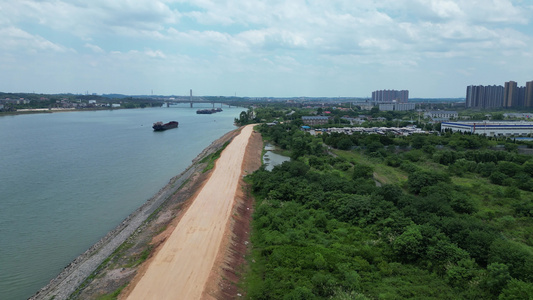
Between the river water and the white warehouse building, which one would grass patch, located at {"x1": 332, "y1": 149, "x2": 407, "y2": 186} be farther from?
the white warehouse building

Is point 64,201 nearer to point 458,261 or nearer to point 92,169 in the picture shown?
point 92,169

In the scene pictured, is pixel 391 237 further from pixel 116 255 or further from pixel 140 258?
pixel 116 255

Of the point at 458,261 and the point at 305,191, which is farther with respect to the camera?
the point at 305,191

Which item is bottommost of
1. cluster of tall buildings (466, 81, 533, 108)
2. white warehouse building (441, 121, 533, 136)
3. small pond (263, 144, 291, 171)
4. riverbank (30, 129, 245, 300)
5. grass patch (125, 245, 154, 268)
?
riverbank (30, 129, 245, 300)

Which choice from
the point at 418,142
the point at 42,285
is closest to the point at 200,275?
the point at 42,285

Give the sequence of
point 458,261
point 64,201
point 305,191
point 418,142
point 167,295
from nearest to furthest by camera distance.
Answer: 1. point 167,295
2. point 458,261
3. point 305,191
4. point 64,201
5. point 418,142

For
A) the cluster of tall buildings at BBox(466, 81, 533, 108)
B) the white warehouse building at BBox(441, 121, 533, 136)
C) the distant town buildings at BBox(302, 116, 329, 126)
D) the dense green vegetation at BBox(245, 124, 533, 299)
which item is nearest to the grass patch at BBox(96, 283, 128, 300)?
the dense green vegetation at BBox(245, 124, 533, 299)
